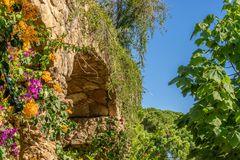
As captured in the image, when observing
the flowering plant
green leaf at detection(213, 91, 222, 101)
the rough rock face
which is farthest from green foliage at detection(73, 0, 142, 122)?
green leaf at detection(213, 91, 222, 101)

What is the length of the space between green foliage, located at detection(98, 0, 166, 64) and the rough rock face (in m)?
1.38

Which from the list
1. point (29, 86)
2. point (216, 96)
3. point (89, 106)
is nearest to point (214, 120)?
point (216, 96)

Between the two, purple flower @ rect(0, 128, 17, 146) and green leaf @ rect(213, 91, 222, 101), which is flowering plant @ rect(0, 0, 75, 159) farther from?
green leaf @ rect(213, 91, 222, 101)

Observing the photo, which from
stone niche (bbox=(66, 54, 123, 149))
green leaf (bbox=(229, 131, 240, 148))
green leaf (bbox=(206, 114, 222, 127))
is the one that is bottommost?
green leaf (bbox=(229, 131, 240, 148))

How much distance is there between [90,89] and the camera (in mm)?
7414

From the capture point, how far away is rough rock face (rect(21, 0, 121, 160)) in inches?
183

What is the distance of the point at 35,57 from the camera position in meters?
4.18

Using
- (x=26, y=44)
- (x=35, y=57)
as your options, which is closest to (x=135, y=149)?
(x=35, y=57)

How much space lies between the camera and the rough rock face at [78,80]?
4660 mm

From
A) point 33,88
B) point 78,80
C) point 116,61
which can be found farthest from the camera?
point 78,80

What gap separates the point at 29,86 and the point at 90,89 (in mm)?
3631

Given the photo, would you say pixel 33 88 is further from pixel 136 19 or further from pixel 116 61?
pixel 136 19

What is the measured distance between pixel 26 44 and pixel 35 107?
0.53 meters

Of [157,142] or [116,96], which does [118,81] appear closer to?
[116,96]
